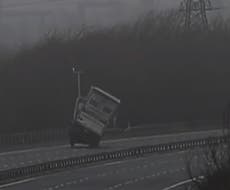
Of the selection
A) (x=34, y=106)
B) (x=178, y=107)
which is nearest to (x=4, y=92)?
(x=34, y=106)

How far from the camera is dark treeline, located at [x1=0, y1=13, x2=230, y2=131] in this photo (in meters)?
Answer: 62.9

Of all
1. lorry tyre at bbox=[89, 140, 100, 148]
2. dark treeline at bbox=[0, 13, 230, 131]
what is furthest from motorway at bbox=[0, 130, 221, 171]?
dark treeline at bbox=[0, 13, 230, 131]

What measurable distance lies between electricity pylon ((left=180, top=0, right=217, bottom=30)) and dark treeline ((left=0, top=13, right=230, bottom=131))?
2232 millimetres

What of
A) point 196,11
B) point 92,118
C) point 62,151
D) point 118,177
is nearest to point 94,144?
point 92,118

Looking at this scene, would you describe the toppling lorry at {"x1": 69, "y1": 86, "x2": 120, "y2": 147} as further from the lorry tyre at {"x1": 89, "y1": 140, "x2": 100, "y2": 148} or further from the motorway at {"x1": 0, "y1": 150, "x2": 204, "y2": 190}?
the motorway at {"x1": 0, "y1": 150, "x2": 204, "y2": 190}

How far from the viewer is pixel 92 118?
42781mm

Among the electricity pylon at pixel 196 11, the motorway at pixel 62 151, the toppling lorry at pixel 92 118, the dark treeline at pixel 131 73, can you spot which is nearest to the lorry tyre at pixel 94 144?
the toppling lorry at pixel 92 118

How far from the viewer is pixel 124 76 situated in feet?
230

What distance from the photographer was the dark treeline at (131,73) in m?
62.9

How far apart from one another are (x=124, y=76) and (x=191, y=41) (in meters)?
9.81

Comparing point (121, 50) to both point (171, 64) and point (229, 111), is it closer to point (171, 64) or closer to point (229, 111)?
point (171, 64)

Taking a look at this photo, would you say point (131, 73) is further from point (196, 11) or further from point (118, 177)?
point (118, 177)

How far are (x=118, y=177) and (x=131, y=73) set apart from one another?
4353 cm

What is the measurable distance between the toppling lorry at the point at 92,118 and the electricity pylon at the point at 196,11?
22914 millimetres
